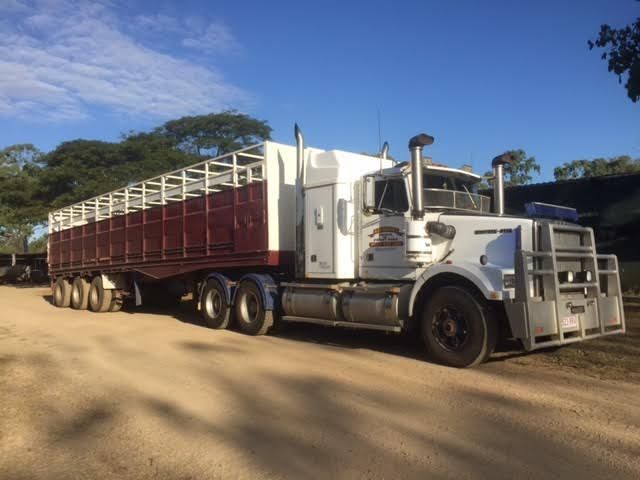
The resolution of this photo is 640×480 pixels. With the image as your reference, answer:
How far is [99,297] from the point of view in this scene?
1627 centimetres

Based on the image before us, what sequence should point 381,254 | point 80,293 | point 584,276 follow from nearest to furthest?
point 584,276 < point 381,254 < point 80,293

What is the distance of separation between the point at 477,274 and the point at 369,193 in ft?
7.82

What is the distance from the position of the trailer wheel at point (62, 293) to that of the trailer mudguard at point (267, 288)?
1014cm

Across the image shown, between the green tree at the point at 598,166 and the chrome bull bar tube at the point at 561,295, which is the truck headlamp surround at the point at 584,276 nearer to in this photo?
the chrome bull bar tube at the point at 561,295

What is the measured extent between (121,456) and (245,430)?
102 cm

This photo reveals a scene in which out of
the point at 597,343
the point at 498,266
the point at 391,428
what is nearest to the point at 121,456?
the point at 391,428

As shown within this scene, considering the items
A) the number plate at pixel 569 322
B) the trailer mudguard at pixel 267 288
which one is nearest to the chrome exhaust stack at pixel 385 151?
the trailer mudguard at pixel 267 288

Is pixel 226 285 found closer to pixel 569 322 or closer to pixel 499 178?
pixel 499 178

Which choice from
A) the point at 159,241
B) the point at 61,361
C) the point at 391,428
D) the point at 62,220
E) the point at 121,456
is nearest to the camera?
the point at 121,456

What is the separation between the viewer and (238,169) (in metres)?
11.0

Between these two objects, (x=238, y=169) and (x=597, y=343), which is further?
(x=238, y=169)

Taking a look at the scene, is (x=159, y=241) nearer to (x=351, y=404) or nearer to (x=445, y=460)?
(x=351, y=404)

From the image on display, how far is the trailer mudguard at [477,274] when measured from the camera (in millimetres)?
6754

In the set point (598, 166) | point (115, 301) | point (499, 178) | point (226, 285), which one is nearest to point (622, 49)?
point (499, 178)
